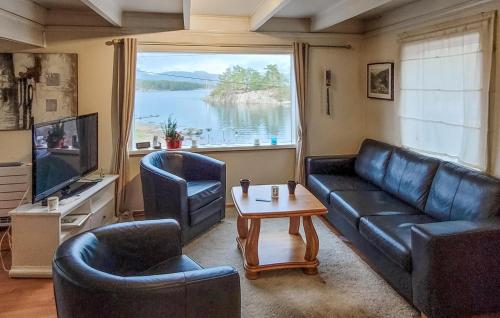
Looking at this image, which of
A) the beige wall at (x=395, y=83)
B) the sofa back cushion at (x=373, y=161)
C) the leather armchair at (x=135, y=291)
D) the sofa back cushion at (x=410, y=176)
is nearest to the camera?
the leather armchair at (x=135, y=291)

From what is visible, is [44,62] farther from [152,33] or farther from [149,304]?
[149,304]

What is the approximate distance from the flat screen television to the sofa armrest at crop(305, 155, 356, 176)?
2.42m

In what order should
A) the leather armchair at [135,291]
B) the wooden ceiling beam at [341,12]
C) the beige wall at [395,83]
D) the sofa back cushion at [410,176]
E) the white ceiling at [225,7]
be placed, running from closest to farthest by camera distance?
the leather armchair at [135,291]
the sofa back cushion at [410,176]
the wooden ceiling beam at [341,12]
the white ceiling at [225,7]
the beige wall at [395,83]

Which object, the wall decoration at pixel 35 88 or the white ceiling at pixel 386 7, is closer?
the white ceiling at pixel 386 7

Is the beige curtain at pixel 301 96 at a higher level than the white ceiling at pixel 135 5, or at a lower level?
lower

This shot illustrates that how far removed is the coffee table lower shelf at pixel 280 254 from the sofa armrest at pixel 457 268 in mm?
903

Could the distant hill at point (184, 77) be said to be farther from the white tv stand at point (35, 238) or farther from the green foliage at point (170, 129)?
the white tv stand at point (35, 238)

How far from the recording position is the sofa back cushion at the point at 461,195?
2.63 metres

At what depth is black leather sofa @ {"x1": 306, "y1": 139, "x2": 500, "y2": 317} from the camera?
88.9 inches

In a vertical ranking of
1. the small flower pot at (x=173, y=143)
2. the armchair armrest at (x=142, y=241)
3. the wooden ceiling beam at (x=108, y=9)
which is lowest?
the armchair armrest at (x=142, y=241)

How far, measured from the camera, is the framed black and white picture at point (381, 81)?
444cm

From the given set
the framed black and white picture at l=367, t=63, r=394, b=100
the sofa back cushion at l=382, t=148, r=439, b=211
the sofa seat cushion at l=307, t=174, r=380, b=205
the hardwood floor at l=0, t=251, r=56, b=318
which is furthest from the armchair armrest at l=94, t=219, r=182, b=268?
the framed black and white picture at l=367, t=63, r=394, b=100

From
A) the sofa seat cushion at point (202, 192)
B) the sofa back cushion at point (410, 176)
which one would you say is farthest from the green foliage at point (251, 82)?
the sofa back cushion at point (410, 176)

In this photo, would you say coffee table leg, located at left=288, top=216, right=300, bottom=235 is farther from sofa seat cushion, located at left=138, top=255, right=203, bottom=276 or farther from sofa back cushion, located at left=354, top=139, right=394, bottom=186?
sofa seat cushion, located at left=138, top=255, right=203, bottom=276
